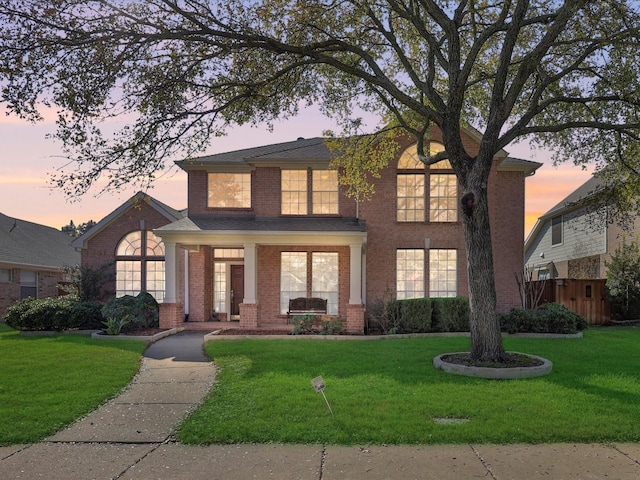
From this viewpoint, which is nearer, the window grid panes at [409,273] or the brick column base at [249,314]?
the brick column base at [249,314]

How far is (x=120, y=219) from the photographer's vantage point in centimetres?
2202

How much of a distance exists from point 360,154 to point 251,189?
5460 mm

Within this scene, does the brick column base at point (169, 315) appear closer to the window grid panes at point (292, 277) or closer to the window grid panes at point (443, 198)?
the window grid panes at point (292, 277)

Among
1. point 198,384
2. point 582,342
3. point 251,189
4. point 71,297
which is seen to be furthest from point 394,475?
point 71,297

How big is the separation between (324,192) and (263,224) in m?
2.58

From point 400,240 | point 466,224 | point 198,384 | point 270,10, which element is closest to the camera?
point 198,384

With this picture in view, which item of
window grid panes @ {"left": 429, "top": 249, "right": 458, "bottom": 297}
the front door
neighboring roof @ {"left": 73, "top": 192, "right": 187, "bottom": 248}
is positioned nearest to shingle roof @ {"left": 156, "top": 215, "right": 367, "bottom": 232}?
the front door

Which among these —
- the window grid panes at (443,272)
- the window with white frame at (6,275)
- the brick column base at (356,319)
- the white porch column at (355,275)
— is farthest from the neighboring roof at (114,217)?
the window grid panes at (443,272)

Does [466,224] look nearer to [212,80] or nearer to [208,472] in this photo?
[212,80]

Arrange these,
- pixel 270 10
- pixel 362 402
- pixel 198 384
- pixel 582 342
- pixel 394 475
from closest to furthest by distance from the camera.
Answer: pixel 394 475
pixel 362 402
pixel 198 384
pixel 270 10
pixel 582 342

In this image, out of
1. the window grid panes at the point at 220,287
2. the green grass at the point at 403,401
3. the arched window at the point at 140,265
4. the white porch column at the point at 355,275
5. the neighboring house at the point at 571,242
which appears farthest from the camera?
the neighboring house at the point at 571,242

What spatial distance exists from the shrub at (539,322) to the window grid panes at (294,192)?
7.88 metres

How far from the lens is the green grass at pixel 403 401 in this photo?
6434 millimetres

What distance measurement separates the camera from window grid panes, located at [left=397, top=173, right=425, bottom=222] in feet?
63.2
